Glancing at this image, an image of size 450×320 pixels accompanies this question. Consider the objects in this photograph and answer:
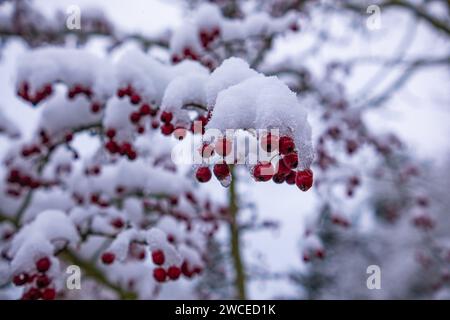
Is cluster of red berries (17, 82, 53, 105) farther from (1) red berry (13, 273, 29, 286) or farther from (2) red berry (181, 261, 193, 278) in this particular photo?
(2) red berry (181, 261, 193, 278)

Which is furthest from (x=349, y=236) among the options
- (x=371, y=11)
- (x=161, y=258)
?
(x=161, y=258)

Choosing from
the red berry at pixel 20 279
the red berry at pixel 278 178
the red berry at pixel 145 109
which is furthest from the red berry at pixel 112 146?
the red berry at pixel 278 178

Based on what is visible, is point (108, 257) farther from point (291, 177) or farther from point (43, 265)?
point (291, 177)

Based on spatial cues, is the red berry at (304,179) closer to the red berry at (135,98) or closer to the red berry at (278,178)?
the red berry at (278,178)

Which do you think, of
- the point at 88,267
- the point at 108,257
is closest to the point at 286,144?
the point at 108,257

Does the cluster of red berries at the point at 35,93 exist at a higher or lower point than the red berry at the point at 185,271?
higher

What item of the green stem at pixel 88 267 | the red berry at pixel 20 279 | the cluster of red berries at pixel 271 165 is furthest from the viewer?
the green stem at pixel 88 267

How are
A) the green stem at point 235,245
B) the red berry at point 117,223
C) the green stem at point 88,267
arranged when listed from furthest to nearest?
the green stem at point 88,267 → the green stem at point 235,245 → the red berry at point 117,223
